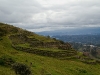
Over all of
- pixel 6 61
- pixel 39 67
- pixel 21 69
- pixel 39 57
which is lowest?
pixel 39 67

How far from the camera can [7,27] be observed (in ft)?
220

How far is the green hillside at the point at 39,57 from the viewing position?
3638 centimetres

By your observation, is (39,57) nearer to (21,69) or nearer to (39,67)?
(39,67)

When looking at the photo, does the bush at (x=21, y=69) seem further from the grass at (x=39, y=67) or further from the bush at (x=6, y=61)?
the bush at (x=6, y=61)

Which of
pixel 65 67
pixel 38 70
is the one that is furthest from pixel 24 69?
pixel 65 67

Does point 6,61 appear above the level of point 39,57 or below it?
above

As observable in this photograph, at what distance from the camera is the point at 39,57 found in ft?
155

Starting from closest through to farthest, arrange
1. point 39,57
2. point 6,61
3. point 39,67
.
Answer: point 6,61, point 39,67, point 39,57

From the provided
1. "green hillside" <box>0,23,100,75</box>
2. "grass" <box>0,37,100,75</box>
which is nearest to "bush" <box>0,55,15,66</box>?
"green hillside" <box>0,23,100,75</box>

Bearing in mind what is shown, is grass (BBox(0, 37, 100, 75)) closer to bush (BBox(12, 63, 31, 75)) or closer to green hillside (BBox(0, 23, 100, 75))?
green hillside (BBox(0, 23, 100, 75))

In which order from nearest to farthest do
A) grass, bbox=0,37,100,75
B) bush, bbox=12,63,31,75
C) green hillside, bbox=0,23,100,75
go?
bush, bbox=12,63,31,75
grass, bbox=0,37,100,75
green hillside, bbox=0,23,100,75

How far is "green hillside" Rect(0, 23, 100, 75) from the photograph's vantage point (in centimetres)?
3638

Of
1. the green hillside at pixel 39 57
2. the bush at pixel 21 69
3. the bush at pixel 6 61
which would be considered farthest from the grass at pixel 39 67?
the bush at pixel 21 69

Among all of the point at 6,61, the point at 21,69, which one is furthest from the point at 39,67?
the point at 21,69
